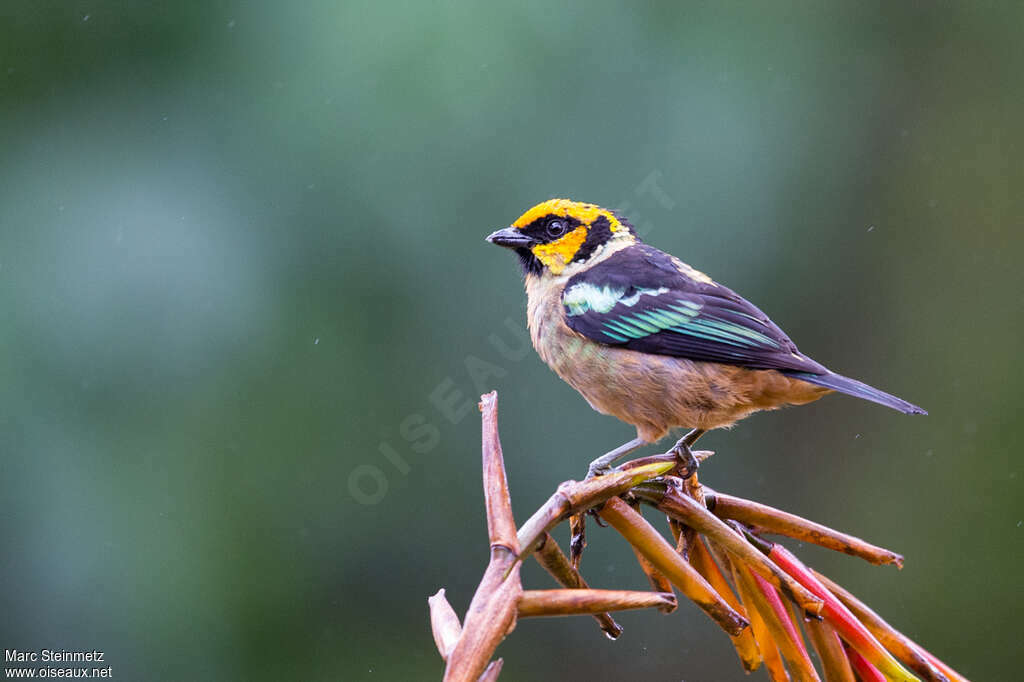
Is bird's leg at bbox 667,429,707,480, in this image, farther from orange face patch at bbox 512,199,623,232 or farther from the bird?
orange face patch at bbox 512,199,623,232

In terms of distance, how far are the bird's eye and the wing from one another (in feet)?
0.61

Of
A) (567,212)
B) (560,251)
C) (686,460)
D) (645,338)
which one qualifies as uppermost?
(567,212)

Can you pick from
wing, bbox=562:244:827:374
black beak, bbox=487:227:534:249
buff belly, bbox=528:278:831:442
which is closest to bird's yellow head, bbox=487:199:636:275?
black beak, bbox=487:227:534:249

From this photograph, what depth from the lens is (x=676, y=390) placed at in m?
2.82

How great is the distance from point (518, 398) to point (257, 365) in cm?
106

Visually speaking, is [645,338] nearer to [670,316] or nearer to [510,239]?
[670,316]

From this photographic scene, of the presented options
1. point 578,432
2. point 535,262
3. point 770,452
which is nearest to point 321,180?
point 535,262

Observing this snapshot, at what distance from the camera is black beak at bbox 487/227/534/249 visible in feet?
11.0

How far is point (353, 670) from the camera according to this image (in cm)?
397

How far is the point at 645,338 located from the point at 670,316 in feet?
0.45

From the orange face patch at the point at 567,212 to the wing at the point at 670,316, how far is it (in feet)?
0.65

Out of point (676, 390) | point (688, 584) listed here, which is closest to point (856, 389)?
point (676, 390)

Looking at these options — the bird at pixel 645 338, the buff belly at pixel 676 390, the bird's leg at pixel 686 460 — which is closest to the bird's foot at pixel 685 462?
the bird's leg at pixel 686 460

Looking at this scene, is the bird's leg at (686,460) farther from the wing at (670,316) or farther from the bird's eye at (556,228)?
the bird's eye at (556,228)
